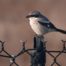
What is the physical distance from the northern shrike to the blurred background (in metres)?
1.22

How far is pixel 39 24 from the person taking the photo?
1510mm

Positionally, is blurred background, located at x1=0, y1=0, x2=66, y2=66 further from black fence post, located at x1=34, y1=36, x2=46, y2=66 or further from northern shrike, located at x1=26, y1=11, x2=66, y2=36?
black fence post, located at x1=34, y1=36, x2=46, y2=66

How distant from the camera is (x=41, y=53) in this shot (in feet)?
4.48

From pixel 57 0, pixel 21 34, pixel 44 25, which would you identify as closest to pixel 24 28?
pixel 21 34

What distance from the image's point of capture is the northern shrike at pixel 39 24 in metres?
1.45

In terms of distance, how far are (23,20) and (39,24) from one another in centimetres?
142

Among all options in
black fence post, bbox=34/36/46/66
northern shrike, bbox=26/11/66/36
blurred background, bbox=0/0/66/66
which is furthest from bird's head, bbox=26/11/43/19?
blurred background, bbox=0/0/66/66

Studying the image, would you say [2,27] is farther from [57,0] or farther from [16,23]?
[57,0]

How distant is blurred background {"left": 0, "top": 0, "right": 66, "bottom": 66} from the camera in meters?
2.81

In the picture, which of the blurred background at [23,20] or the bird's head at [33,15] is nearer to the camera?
the bird's head at [33,15]

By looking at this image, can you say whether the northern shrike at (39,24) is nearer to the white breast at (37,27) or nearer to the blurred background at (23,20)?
the white breast at (37,27)

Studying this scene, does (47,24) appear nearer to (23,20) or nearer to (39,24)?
(39,24)

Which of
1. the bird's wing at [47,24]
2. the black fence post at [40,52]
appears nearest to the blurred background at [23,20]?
the bird's wing at [47,24]

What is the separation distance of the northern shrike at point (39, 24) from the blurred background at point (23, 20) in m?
1.22
